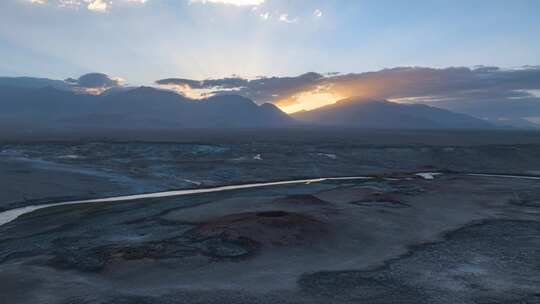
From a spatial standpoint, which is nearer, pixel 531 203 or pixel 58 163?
pixel 531 203

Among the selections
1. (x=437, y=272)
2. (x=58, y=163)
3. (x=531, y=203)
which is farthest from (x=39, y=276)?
(x=58, y=163)

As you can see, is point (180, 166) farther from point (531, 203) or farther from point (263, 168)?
point (531, 203)

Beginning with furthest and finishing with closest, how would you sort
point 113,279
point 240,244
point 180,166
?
point 180,166
point 240,244
point 113,279

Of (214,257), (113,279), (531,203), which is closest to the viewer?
(113,279)

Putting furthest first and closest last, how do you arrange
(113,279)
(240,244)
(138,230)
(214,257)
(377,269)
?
1. (138,230)
2. (240,244)
3. (214,257)
4. (377,269)
5. (113,279)

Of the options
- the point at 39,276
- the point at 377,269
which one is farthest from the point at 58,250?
the point at 377,269

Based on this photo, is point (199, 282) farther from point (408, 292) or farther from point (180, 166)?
point (180, 166)

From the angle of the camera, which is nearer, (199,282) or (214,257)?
(199,282)

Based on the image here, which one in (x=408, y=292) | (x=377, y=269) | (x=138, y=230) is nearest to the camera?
(x=408, y=292)
